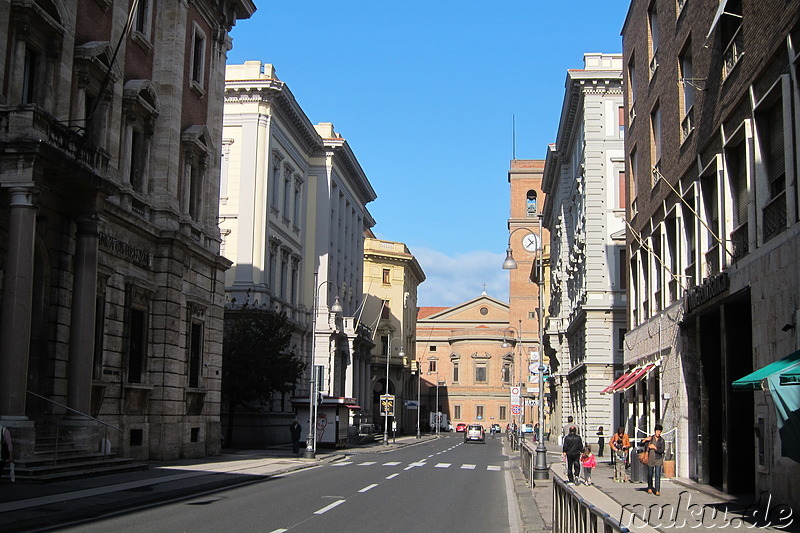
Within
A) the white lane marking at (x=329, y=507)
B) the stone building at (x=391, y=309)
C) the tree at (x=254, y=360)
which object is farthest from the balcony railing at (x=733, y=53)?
the stone building at (x=391, y=309)

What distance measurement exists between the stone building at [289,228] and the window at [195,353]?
22.4 ft

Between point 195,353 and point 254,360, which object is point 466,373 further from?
point 195,353

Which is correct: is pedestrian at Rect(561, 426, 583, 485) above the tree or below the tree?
below

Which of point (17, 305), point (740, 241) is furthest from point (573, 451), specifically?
point (17, 305)

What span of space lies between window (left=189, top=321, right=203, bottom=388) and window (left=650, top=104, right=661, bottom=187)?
17.6 m

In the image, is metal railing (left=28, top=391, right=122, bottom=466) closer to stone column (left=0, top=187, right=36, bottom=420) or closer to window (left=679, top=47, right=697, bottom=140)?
stone column (left=0, top=187, right=36, bottom=420)

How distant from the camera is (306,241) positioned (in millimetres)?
66938

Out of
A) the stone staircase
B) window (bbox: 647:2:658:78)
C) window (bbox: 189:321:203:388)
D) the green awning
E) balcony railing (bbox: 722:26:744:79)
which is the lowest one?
the stone staircase

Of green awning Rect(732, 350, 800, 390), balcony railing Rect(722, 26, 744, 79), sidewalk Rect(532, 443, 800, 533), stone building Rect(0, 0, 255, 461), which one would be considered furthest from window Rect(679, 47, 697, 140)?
stone building Rect(0, 0, 255, 461)

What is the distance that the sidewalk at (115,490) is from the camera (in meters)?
15.3

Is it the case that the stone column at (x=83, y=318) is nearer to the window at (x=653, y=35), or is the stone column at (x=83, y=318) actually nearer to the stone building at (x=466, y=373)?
the window at (x=653, y=35)

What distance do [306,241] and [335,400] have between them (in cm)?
2046

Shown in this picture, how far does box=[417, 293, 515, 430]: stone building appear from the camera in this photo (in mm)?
136000

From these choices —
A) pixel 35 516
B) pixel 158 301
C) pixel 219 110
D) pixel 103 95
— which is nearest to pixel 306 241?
pixel 219 110
